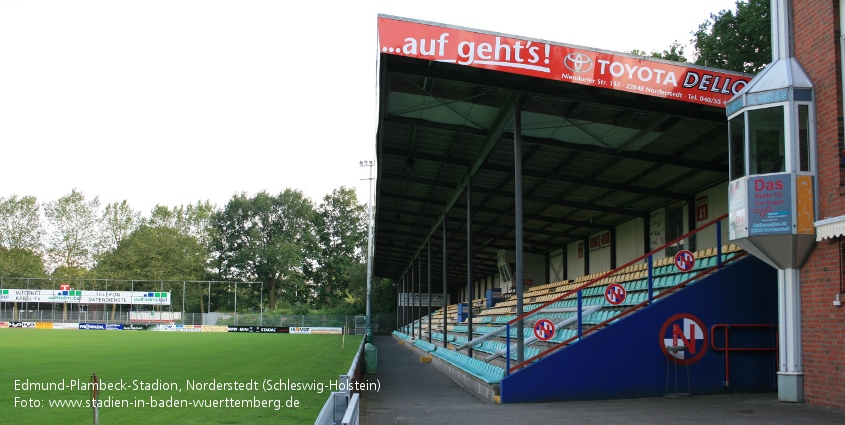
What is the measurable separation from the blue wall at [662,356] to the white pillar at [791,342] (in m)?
1.22

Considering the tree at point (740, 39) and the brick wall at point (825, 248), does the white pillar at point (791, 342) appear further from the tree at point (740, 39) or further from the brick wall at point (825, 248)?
the tree at point (740, 39)

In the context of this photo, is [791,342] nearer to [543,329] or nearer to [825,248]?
[825,248]

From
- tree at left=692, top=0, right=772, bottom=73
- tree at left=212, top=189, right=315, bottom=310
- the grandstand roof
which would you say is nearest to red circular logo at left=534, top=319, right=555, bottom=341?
the grandstand roof

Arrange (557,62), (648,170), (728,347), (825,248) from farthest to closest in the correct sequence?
(648,170)
(728,347)
(557,62)
(825,248)

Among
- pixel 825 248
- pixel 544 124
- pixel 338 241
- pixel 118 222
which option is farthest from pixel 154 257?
pixel 825 248

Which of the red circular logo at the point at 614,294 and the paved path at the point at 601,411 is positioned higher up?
the red circular logo at the point at 614,294

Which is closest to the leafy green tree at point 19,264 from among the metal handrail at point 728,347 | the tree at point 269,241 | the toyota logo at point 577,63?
the tree at point 269,241

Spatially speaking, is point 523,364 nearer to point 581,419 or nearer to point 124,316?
point 581,419

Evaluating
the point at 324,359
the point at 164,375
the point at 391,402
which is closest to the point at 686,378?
the point at 391,402

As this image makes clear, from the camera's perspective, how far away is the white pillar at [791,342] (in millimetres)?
9711

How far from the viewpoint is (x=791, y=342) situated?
9.83m

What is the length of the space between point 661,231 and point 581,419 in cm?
1258

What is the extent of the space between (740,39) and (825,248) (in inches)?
1046

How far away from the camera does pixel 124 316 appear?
2532 inches
